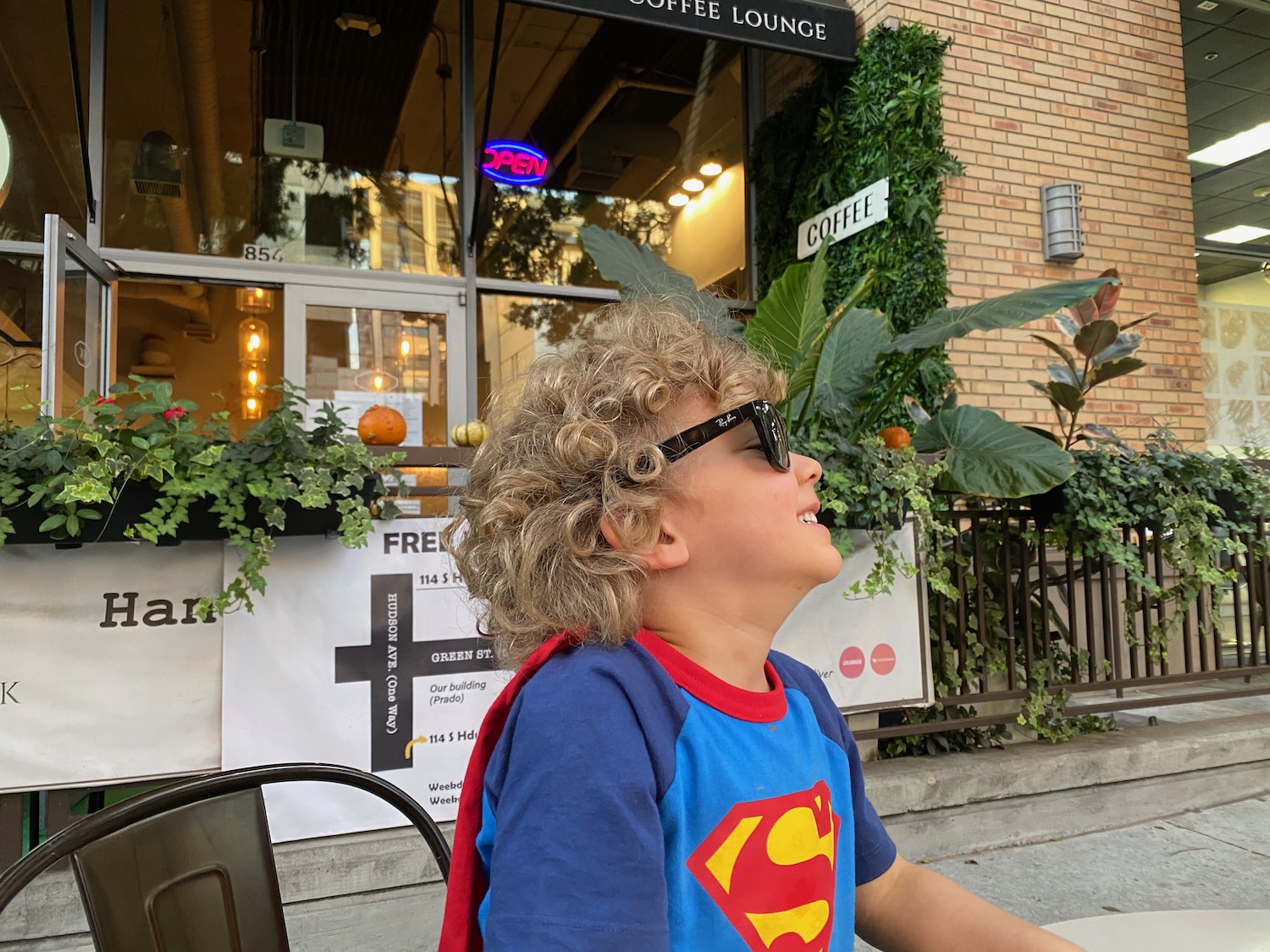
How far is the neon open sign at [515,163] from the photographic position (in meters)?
6.63

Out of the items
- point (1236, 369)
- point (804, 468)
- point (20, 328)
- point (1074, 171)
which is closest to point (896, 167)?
point (1074, 171)

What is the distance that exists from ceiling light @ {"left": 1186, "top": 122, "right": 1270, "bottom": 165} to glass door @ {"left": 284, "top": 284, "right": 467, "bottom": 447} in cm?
924

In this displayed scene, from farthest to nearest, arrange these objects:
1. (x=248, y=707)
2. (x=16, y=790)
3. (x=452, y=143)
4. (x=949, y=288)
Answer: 1. (x=452, y=143)
2. (x=949, y=288)
3. (x=248, y=707)
4. (x=16, y=790)

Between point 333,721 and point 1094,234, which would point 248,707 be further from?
point 1094,234

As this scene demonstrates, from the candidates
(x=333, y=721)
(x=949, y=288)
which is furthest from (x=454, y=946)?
(x=949, y=288)

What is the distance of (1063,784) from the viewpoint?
3625 millimetres

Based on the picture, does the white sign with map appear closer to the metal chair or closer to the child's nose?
the metal chair

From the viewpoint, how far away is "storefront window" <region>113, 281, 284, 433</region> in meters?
6.45

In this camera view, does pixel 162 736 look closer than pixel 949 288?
Yes

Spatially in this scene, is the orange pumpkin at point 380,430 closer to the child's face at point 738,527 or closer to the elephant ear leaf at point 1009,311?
the elephant ear leaf at point 1009,311

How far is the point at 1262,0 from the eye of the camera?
6.86 meters

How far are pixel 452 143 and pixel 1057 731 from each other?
564 centimetres

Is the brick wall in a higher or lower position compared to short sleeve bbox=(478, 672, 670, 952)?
higher

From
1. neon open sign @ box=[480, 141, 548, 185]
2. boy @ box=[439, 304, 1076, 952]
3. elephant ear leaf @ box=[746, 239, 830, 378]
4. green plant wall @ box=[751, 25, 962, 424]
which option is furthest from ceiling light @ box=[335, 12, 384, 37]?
boy @ box=[439, 304, 1076, 952]
